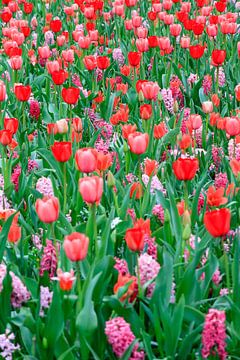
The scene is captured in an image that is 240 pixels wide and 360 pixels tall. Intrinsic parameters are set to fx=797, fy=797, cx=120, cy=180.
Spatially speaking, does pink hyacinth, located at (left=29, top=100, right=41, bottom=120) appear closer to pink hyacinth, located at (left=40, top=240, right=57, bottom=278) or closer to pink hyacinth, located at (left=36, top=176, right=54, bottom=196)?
pink hyacinth, located at (left=36, top=176, right=54, bottom=196)

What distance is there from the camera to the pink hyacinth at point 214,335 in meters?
2.04

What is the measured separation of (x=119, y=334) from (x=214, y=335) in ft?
0.81

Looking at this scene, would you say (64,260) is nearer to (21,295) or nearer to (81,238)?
(21,295)

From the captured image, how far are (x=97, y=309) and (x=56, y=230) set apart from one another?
1.92 feet

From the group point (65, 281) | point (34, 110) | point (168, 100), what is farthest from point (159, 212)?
point (34, 110)

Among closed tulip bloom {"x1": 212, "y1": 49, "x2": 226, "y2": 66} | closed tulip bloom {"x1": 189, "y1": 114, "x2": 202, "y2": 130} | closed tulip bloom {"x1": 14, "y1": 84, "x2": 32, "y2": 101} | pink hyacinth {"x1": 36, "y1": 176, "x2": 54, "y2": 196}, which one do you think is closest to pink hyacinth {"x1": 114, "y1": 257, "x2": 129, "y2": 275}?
pink hyacinth {"x1": 36, "y1": 176, "x2": 54, "y2": 196}

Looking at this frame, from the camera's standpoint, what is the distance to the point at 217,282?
2.50 meters

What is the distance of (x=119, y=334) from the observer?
2.09m

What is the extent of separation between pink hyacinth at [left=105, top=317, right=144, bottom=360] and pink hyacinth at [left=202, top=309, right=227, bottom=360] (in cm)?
20

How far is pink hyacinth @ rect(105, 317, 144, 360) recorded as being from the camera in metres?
2.08

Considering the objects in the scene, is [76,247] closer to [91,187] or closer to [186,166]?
[91,187]

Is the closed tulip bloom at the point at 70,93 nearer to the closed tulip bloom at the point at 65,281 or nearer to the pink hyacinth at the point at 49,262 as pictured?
the pink hyacinth at the point at 49,262

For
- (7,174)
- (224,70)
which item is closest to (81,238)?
(7,174)

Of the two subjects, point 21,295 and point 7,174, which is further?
point 7,174
